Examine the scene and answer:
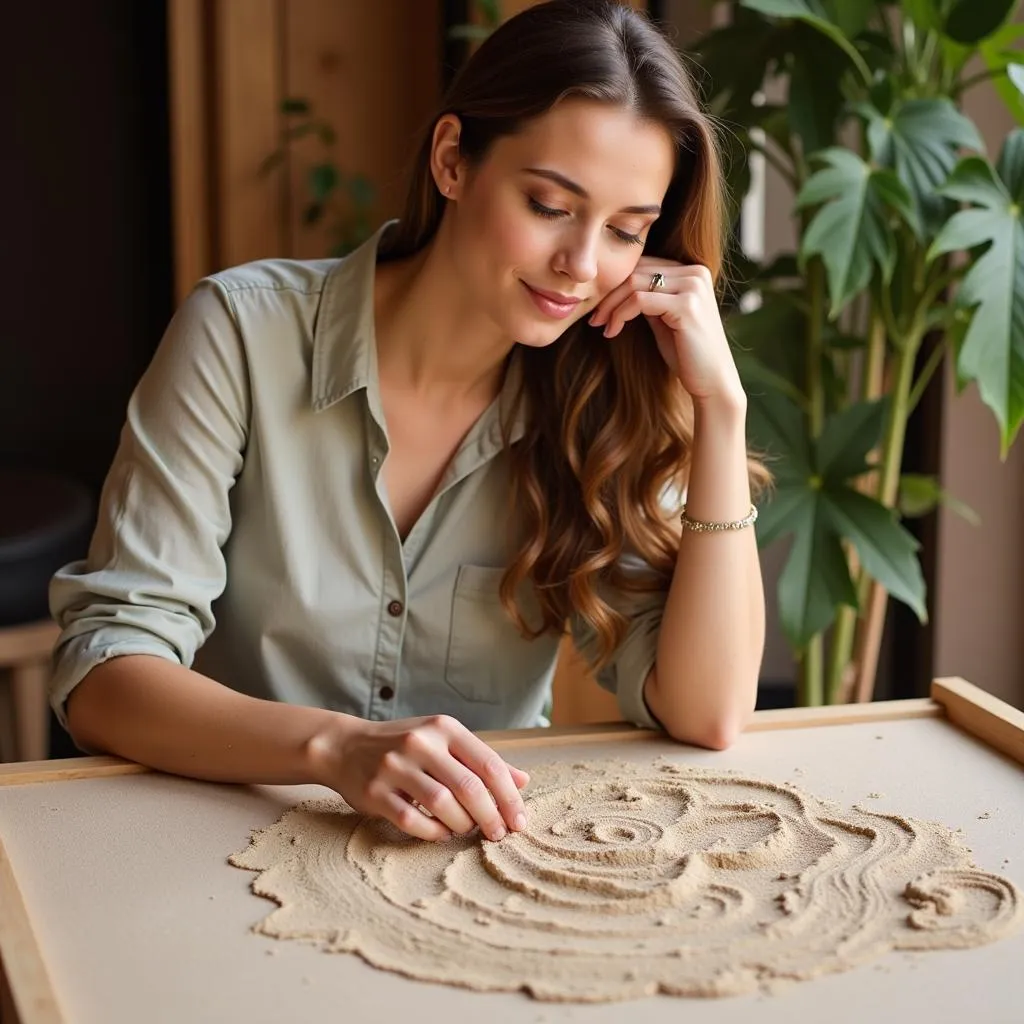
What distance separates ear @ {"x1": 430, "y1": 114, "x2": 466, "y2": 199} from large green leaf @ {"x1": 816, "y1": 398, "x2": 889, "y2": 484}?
839 mm

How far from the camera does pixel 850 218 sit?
6.37 feet

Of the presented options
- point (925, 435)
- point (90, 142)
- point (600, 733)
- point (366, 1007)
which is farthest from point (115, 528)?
point (90, 142)

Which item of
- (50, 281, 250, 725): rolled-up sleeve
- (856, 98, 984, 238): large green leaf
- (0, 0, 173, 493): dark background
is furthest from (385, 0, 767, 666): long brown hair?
(0, 0, 173, 493): dark background

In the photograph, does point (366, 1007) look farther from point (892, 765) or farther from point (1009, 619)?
point (1009, 619)

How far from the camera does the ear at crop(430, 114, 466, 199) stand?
145cm

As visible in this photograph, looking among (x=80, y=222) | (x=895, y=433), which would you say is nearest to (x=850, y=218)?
(x=895, y=433)

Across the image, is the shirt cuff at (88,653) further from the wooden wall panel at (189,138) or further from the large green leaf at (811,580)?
the wooden wall panel at (189,138)

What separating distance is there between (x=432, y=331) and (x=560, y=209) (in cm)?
25

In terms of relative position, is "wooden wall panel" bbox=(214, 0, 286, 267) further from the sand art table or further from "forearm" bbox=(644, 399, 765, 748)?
the sand art table

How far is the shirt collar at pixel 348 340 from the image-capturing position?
149 cm

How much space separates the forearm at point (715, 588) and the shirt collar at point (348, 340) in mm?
222

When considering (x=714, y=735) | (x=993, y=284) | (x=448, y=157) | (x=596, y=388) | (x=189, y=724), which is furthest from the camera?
(x=993, y=284)

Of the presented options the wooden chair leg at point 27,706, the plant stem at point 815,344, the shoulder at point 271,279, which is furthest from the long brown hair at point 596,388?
the wooden chair leg at point 27,706

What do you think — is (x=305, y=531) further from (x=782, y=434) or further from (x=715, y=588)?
(x=782, y=434)
